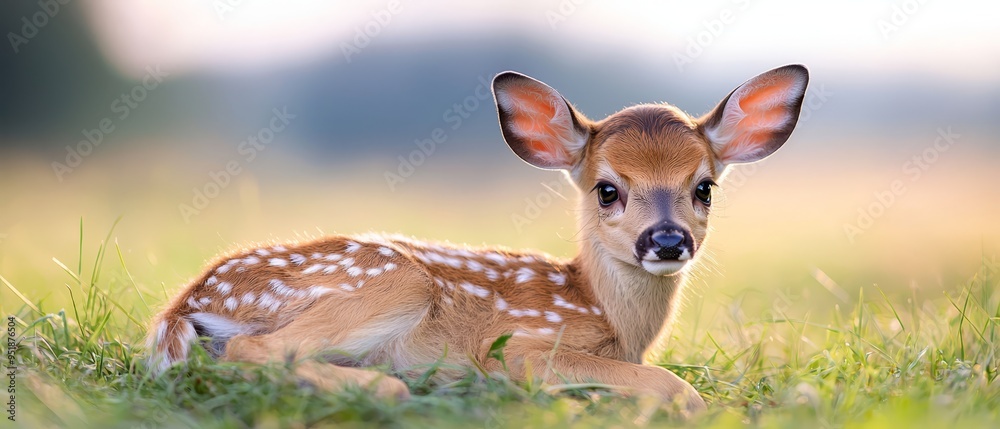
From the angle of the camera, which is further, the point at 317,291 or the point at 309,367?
the point at 317,291

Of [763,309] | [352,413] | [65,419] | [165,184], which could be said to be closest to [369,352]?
[352,413]

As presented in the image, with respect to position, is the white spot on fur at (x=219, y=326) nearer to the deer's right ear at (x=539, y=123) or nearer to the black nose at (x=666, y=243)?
the deer's right ear at (x=539, y=123)

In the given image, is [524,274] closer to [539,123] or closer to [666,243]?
[539,123]

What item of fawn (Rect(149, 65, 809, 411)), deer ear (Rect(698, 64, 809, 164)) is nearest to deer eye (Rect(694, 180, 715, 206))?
A: fawn (Rect(149, 65, 809, 411))

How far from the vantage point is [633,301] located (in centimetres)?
473

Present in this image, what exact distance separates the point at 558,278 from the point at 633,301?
43 centimetres

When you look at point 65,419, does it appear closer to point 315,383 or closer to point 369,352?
point 315,383

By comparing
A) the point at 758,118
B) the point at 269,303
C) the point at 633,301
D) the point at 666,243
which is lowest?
the point at 633,301

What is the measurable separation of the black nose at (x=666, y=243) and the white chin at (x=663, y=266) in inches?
1.0

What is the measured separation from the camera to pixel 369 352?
13.9 ft

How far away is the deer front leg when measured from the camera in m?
3.92

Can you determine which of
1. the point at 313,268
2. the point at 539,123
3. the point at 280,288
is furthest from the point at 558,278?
the point at 280,288

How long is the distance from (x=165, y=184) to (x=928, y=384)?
398 inches

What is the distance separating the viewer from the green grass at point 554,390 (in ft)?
10.7
